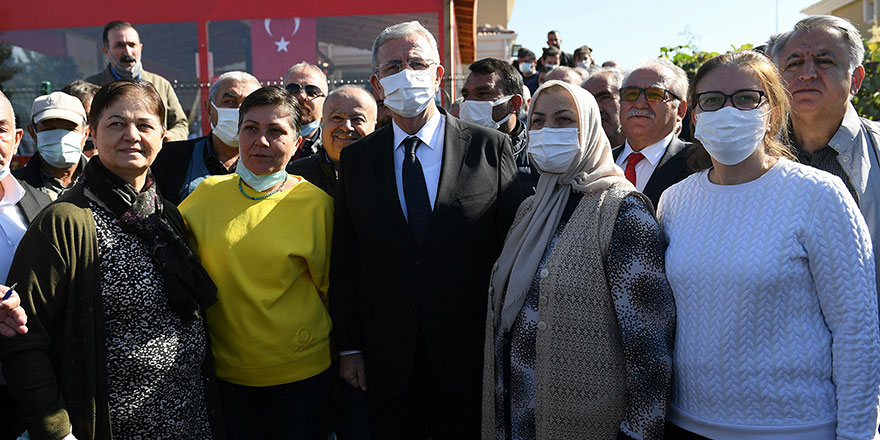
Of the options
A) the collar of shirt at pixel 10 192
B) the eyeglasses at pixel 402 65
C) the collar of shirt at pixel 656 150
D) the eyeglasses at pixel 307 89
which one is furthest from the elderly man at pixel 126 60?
the collar of shirt at pixel 656 150

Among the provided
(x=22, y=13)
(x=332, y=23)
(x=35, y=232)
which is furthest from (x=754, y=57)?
(x=22, y=13)

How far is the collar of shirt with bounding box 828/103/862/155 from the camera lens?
3188 millimetres

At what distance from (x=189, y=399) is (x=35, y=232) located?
3.09ft

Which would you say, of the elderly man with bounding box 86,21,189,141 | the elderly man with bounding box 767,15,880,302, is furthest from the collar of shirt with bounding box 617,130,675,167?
the elderly man with bounding box 86,21,189,141

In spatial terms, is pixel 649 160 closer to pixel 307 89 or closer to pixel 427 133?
pixel 427 133

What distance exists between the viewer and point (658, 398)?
2520 mm

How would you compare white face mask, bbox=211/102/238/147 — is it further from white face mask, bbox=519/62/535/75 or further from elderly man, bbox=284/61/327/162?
white face mask, bbox=519/62/535/75

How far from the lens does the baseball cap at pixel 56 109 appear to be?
3.84 m

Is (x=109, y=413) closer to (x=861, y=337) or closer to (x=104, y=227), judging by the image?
(x=104, y=227)

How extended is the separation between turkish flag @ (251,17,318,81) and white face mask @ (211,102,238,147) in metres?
5.66

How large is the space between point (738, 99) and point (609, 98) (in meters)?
2.35

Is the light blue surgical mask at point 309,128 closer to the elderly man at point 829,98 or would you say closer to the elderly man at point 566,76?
the elderly man at point 566,76

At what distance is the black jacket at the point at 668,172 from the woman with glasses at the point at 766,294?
3.05 feet

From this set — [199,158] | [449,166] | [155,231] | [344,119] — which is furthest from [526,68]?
[155,231]
